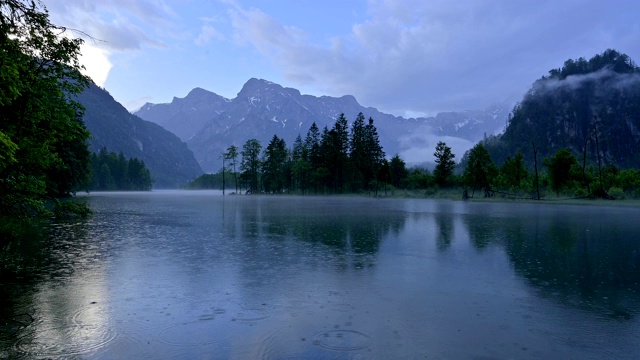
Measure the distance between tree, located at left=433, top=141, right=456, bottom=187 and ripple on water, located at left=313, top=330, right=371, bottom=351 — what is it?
99386 millimetres

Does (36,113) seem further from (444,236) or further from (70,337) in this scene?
(444,236)

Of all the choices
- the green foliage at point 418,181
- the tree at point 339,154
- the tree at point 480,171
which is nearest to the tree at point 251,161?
the tree at point 339,154

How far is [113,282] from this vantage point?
12.4m

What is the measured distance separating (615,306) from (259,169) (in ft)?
449

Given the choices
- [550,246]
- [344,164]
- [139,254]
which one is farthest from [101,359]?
[344,164]

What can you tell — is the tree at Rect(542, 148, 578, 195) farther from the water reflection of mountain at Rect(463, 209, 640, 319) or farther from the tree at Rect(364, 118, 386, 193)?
the water reflection of mountain at Rect(463, 209, 640, 319)

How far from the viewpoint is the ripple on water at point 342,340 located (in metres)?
7.55

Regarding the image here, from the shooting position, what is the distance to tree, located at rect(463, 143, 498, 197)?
290 feet

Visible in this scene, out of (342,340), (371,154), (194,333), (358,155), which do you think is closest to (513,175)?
(358,155)

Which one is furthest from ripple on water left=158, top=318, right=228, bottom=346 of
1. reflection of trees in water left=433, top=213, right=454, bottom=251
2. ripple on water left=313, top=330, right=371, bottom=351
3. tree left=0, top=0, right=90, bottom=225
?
reflection of trees in water left=433, top=213, right=454, bottom=251

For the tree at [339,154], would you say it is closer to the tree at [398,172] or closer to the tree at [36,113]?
the tree at [398,172]

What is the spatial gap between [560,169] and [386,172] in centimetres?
3998

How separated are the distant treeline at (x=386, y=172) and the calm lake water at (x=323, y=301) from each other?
213ft

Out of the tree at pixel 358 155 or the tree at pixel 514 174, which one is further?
the tree at pixel 358 155
